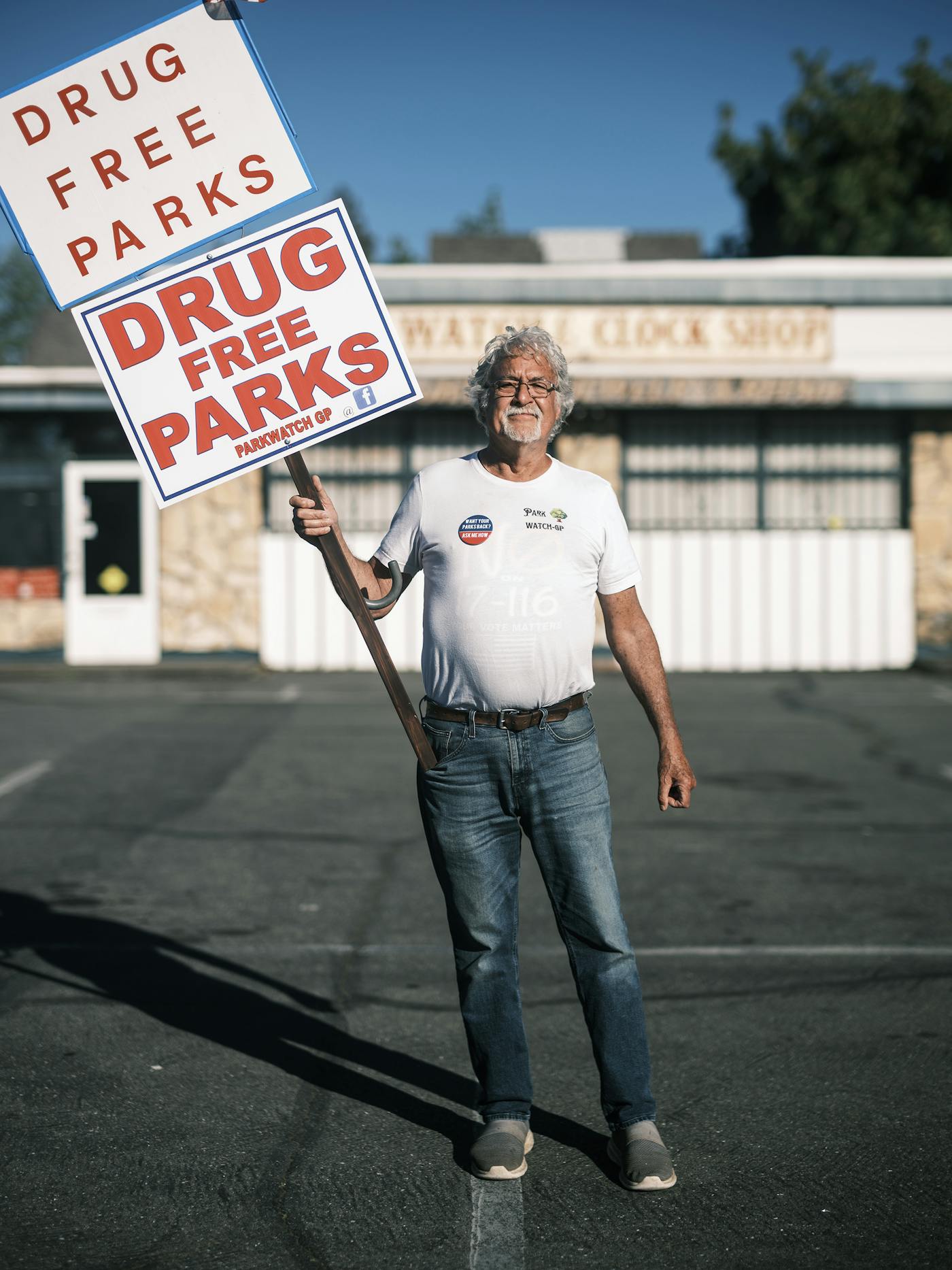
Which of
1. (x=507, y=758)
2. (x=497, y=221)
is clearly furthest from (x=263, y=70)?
(x=497, y=221)

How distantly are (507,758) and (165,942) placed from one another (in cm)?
276

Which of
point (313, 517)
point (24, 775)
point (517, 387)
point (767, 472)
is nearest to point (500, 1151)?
point (313, 517)

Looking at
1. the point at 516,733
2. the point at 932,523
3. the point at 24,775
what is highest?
the point at 932,523

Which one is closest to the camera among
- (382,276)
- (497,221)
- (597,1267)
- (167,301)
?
(597,1267)

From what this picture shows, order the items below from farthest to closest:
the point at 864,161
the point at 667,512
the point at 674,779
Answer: the point at 864,161 → the point at 667,512 → the point at 674,779

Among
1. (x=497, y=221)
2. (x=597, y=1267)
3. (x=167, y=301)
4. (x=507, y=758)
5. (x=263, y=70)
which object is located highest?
(x=497, y=221)

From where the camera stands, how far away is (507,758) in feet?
12.2

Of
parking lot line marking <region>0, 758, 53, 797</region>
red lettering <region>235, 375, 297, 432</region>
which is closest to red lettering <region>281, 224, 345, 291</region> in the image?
red lettering <region>235, 375, 297, 432</region>

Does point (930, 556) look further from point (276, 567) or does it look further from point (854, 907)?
point (854, 907)

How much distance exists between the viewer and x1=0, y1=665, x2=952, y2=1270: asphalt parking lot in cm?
337

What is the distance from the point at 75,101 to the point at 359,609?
61.8 inches

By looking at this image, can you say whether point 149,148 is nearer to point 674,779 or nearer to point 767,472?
point 674,779

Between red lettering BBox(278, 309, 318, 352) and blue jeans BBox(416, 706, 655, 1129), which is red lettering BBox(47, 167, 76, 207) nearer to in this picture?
red lettering BBox(278, 309, 318, 352)

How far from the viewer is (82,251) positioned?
12.8ft
